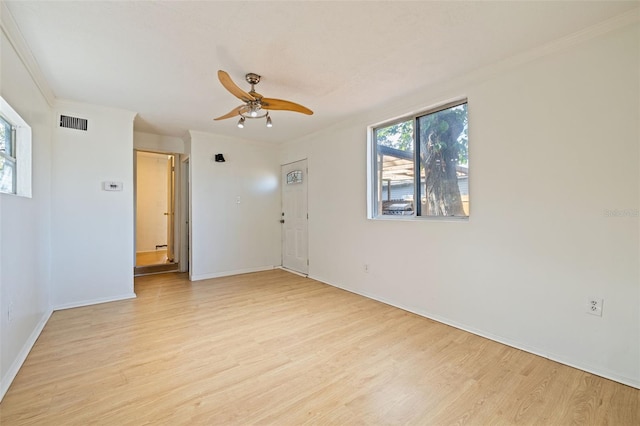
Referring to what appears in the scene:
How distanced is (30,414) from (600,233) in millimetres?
3805

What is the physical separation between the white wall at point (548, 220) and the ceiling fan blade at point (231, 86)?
1.81 metres

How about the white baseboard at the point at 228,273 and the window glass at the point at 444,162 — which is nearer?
the window glass at the point at 444,162

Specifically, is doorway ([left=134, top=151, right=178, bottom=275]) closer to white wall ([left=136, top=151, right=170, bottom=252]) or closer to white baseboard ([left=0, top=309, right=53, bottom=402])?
white wall ([left=136, top=151, right=170, bottom=252])

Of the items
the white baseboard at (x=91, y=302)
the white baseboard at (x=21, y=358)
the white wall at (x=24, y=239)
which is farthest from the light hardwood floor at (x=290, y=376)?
the white baseboard at (x=91, y=302)

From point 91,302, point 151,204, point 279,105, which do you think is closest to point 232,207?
point 91,302

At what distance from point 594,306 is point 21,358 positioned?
4276mm

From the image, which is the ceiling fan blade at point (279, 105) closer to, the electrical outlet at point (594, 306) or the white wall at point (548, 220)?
the white wall at point (548, 220)

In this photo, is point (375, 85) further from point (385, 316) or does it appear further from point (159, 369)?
point (159, 369)

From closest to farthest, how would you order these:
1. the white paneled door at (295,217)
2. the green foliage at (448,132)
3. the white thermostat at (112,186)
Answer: the green foliage at (448,132) → the white thermostat at (112,186) → the white paneled door at (295,217)

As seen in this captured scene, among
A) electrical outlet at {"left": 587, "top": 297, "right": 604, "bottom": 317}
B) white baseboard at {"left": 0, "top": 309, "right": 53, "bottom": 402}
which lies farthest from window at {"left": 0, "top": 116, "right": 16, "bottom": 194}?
electrical outlet at {"left": 587, "top": 297, "right": 604, "bottom": 317}

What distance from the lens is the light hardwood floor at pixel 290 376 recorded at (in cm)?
165

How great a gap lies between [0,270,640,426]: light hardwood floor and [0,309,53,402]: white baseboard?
1.6 inches

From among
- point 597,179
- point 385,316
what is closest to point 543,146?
point 597,179

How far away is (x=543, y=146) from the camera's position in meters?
2.30
